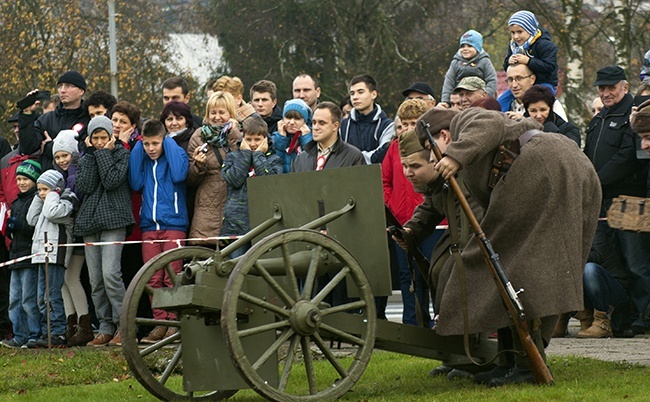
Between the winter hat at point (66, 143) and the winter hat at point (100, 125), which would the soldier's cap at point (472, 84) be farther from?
the winter hat at point (66, 143)

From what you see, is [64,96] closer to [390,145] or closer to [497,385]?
[390,145]

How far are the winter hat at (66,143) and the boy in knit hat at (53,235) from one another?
0.86 ft

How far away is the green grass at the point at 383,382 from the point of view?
843cm

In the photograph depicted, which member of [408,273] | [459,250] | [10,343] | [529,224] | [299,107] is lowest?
[10,343]

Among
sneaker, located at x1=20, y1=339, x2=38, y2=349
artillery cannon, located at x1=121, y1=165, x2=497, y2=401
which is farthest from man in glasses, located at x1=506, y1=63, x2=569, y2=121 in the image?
sneaker, located at x1=20, y1=339, x2=38, y2=349

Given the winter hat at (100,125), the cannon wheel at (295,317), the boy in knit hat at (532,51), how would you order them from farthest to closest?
the boy in knit hat at (532,51) < the winter hat at (100,125) < the cannon wheel at (295,317)

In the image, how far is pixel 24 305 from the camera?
13352mm

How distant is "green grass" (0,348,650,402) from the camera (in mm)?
8430

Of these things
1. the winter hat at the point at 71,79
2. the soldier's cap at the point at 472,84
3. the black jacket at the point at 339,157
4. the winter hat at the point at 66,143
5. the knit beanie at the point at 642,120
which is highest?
the winter hat at the point at 71,79

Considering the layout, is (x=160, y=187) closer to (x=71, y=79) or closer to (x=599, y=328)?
(x=71, y=79)

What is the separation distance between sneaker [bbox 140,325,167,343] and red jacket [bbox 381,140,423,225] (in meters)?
2.40

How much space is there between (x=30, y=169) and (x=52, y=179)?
48 cm

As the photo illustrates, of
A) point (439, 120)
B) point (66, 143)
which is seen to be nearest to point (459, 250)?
point (439, 120)

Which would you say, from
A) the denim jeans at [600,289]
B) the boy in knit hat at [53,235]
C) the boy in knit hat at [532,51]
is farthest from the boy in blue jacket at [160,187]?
the denim jeans at [600,289]
